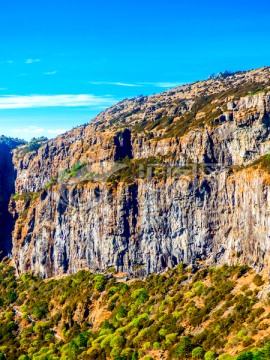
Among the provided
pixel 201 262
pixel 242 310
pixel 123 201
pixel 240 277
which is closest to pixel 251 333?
pixel 242 310

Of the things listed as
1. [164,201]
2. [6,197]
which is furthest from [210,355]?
[6,197]

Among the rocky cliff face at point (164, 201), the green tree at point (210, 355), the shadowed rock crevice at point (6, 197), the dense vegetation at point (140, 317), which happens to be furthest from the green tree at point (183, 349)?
the shadowed rock crevice at point (6, 197)

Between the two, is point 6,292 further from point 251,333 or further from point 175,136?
point 251,333

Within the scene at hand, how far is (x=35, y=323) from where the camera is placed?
93125mm

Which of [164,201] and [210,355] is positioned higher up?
[164,201]

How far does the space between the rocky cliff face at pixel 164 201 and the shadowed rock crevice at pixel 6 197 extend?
54.4ft

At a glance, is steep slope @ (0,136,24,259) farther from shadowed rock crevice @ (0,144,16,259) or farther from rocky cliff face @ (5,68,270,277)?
rocky cliff face @ (5,68,270,277)

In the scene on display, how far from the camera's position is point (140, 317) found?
75188 millimetres

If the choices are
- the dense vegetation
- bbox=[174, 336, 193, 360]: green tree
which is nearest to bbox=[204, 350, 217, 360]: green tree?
the dense vegetation

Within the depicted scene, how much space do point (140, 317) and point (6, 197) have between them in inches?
4194

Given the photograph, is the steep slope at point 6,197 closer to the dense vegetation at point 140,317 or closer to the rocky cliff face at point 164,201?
the rocky cliff face at point 164,201

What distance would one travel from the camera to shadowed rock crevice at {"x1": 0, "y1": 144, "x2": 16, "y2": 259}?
141500 mm

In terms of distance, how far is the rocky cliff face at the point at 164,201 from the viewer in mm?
78938

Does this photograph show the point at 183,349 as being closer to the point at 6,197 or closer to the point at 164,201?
the point at 164,201
